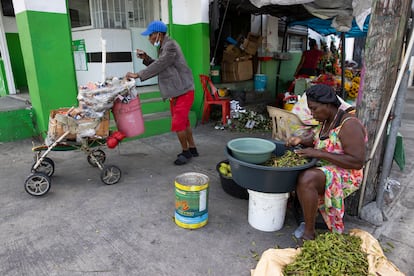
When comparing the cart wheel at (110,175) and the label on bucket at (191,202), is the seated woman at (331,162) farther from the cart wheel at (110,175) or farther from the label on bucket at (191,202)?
the cart wheel at (110,175)

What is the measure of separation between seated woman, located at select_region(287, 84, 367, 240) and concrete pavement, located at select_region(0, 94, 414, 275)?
1.44 ft

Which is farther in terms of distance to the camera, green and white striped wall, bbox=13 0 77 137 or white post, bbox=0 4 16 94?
white post, bbox=0 4 16 94

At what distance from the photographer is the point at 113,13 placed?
636 centimetres

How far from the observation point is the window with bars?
6.25 meters

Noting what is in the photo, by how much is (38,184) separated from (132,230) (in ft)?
4.38

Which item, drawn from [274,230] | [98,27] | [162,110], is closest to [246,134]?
[162,110]

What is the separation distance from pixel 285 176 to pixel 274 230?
694mm

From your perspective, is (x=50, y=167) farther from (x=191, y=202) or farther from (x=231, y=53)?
(x=231, y=53)

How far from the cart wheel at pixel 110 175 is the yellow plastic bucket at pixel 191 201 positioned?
1.22 metres

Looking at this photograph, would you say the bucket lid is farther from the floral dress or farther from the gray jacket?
the gray jacket

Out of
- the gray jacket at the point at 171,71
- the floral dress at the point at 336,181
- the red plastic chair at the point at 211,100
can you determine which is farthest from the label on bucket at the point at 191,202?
the red plastic chair at the point at 211,100

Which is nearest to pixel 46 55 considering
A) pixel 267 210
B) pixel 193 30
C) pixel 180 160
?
pixel 180 160

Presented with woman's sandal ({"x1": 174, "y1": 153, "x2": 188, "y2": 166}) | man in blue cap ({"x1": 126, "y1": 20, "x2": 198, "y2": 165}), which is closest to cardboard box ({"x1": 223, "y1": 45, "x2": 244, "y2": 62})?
man in blue cap ({"x1": 126, "y1": 20, "x2": 198, "y2": 165})

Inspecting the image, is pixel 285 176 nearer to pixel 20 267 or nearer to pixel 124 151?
pixel 20 267
